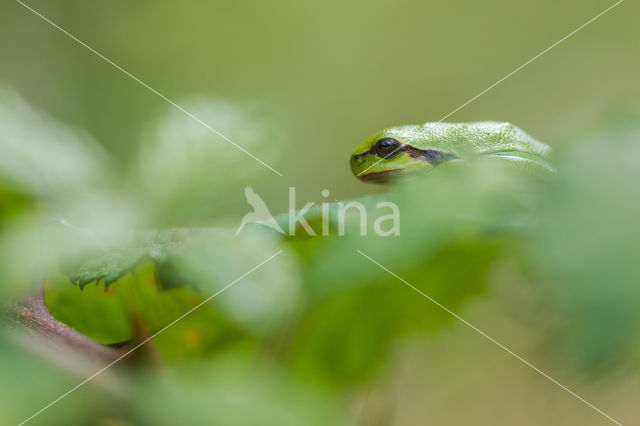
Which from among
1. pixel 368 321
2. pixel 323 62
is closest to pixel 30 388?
pixel 368 321

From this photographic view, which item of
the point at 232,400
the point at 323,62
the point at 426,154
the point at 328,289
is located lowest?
the point at 232,400

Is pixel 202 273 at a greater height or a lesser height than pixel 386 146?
lesser

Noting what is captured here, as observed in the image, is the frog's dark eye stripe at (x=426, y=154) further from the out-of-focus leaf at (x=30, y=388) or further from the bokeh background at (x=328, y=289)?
the out-of-focus leaf at (x=30, y=388)

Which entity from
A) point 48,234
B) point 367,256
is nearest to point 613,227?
point 367,256

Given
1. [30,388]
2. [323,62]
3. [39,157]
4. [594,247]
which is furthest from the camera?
[323,62]

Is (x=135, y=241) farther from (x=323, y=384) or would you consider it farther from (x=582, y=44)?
(x=582, y=44)

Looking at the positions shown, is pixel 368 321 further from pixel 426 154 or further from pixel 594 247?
pixel 426 154

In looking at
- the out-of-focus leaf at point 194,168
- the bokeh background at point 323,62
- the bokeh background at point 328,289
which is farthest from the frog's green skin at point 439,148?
the bokeh background at point 323,62
